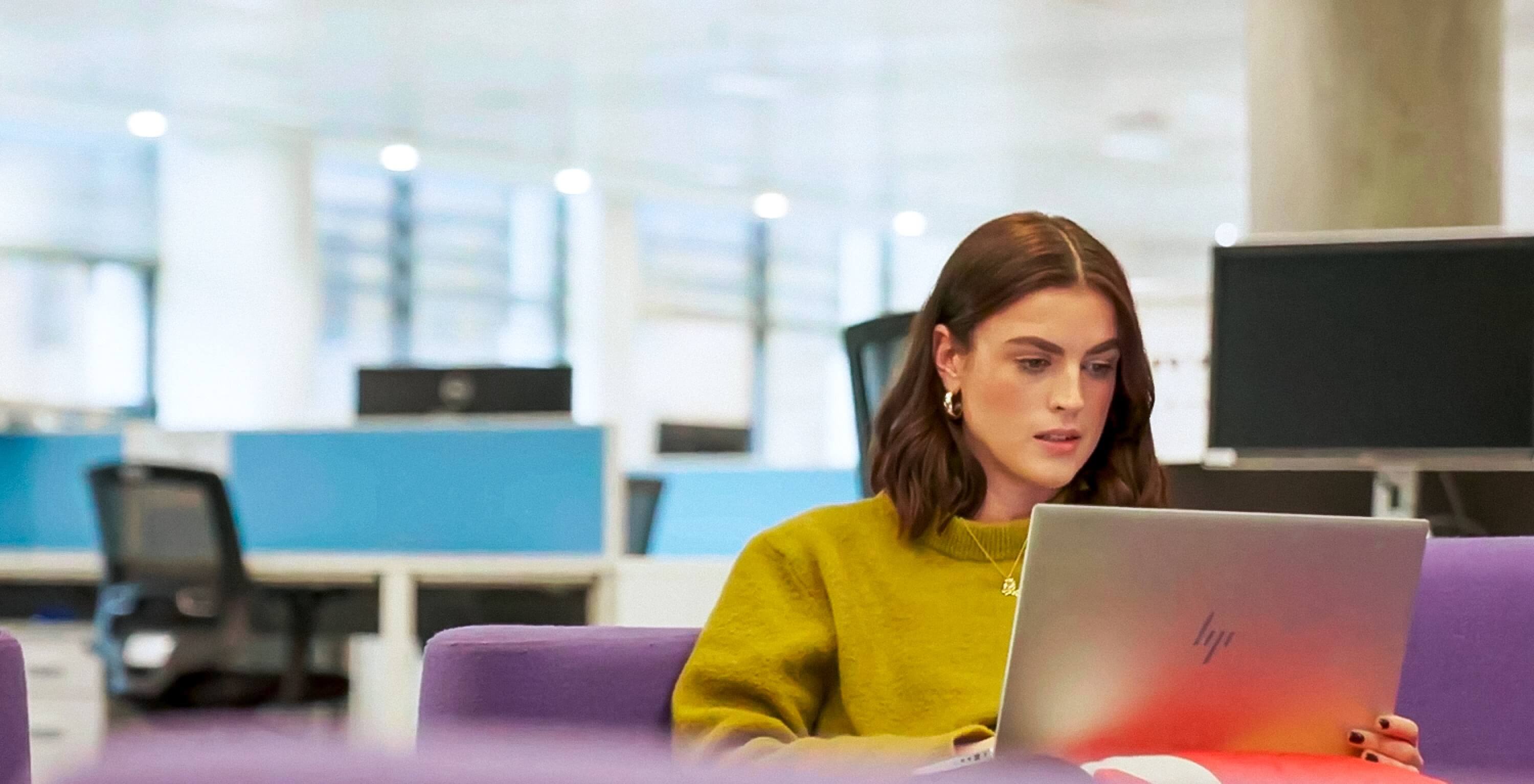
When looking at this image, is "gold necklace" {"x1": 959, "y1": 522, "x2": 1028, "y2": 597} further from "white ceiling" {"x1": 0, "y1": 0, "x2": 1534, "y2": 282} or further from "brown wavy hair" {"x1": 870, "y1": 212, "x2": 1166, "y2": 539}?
"white ceiling" {"x1": 0, "y1": 0, "x2": 1534, "y2": 282}

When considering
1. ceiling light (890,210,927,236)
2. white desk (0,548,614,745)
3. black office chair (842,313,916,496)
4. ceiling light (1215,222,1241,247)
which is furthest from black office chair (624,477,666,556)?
ceiling light (1215,222,1241,247)

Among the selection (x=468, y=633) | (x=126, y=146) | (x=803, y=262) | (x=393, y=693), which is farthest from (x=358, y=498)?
(x=803, y=262)

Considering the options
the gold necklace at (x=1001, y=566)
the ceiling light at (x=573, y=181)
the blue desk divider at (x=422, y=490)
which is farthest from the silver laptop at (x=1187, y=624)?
the ceiling light at (x=573, y=181)

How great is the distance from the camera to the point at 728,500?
662cm

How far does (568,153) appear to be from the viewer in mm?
10031

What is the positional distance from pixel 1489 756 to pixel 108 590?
134 inches

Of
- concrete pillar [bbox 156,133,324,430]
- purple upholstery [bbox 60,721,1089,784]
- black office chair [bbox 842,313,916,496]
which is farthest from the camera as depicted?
concrete pillar [bbox 156,133,324,430]

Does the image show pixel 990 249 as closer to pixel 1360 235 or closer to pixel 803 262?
pixel 1360 235

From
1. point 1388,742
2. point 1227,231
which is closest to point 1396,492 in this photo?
point 1388,742

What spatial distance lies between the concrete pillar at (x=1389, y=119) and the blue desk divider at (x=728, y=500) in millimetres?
2547

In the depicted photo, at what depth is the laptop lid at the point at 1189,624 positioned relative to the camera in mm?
1239

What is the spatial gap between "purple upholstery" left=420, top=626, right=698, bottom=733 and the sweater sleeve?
5 centimetres

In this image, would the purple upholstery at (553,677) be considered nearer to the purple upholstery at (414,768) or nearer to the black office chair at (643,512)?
the purple upholstery at (414,768)

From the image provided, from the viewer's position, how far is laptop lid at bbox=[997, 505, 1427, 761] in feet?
4.07
